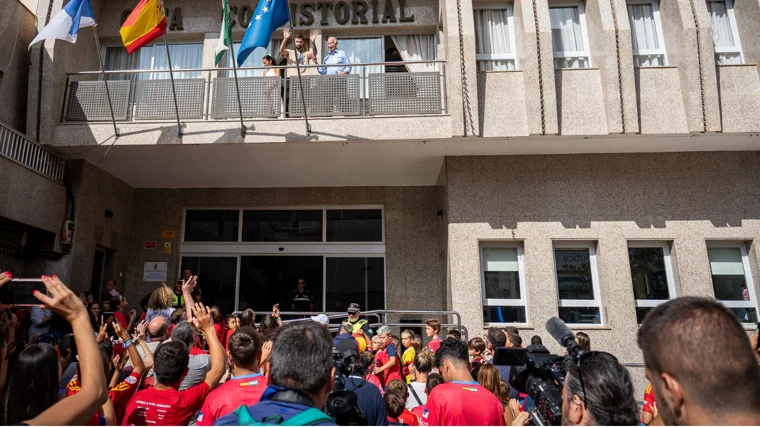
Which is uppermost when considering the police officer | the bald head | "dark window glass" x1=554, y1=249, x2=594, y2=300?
"dark window glass" x1=554, y1=249, x2=594, y2=300

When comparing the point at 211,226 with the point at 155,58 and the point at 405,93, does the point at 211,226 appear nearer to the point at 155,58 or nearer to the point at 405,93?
the point at 155,58

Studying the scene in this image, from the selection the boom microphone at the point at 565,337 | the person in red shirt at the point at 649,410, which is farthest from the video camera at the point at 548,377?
the person in red shirt at the point at 649,410

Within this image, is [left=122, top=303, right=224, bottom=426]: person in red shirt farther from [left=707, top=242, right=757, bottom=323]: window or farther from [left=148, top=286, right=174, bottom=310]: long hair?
[left=707, top=242, right=757, bottom=323]: window

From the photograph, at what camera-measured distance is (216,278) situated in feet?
42.9

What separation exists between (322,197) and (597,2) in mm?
8028

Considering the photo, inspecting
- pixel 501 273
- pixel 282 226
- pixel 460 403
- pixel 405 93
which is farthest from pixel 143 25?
pixel 460 403

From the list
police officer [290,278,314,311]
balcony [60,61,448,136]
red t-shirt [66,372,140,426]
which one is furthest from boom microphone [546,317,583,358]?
police officer [290,278,314,311]

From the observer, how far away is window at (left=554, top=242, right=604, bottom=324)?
1040 cm

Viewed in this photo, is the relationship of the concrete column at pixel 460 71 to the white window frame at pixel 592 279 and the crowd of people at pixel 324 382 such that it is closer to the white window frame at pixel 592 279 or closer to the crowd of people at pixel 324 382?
the white window frame at pixel 592 279

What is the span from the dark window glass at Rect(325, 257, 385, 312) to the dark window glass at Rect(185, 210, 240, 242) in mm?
2863

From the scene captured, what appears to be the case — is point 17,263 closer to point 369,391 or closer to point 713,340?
point 369,391

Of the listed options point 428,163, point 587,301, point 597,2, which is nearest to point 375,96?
point 428,163

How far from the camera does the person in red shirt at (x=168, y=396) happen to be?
3209mm

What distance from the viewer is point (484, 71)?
10.3 metres
